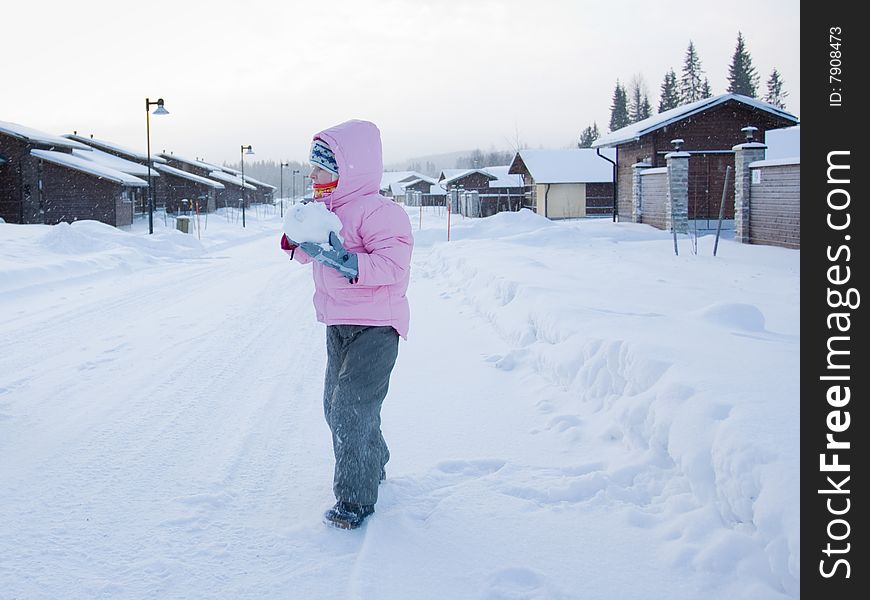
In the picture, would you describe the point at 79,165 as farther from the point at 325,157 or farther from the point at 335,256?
the point at 335,256

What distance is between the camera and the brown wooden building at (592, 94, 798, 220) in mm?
28047

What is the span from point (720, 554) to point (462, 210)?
2173 inches

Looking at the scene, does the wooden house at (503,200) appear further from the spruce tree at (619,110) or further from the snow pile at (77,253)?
the spruce tree at (619,110)

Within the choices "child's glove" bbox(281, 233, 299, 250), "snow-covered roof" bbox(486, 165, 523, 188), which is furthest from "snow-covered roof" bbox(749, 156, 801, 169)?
"snow-covered roof" bbox(486, 165, 523, 188)

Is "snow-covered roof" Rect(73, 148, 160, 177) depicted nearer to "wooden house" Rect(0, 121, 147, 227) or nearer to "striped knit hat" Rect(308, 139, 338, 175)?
"wooden house" Rect(0, 121, 147, 227)

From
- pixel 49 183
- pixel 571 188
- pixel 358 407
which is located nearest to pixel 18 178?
pixel 49 183

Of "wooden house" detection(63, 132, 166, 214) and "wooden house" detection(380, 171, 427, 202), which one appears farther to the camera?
"wooden house" detection(380, 171, 427, 202)

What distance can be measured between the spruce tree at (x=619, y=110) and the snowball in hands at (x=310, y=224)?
94.4 metres

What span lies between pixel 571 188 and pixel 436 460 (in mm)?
43344

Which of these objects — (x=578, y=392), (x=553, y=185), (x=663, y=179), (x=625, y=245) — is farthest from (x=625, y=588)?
(x=553, y=185)

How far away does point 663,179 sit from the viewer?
84.1 feet

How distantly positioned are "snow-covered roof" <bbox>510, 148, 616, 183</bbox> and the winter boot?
4299cm

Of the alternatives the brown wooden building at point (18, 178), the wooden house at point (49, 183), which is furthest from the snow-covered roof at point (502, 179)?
the brown wooden building at point (18, 178)
